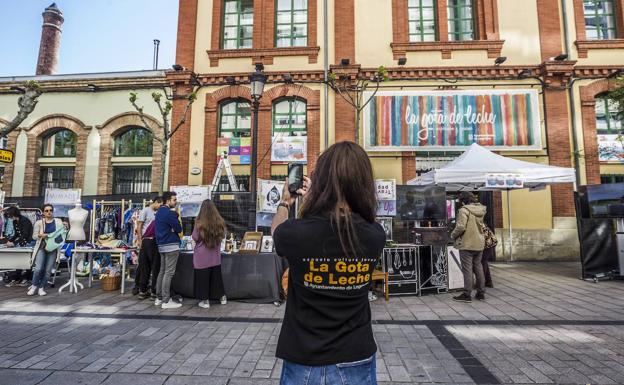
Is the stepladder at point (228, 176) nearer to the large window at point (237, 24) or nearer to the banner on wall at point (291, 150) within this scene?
the banner on wall at point (291, 150)

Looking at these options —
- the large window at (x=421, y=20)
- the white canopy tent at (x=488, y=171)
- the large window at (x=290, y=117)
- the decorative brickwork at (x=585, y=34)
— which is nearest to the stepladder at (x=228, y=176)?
the large window at (x=290, y=117)

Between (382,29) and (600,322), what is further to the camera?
(382,29)

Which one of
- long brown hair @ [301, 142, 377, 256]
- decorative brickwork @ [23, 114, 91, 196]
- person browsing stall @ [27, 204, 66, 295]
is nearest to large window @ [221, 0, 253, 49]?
decorative brickwork @ [23, 114, 91, 196]

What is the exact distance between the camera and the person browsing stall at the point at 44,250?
7.01m

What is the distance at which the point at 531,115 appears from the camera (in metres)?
12.1

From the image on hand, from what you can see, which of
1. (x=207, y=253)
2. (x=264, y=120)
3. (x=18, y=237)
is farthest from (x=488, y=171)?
(x=18, y=237)

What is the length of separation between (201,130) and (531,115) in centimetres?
1215

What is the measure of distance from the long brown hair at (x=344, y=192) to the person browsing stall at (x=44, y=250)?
7715 mm

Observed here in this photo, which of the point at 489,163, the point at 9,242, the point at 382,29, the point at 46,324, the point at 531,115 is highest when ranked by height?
the point at 382,29

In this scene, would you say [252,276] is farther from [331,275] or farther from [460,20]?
[460,20]

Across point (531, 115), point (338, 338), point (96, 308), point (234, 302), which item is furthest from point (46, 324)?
point (531, 115)

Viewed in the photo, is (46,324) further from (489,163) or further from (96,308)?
(489,163)

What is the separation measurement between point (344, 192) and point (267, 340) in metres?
3.59

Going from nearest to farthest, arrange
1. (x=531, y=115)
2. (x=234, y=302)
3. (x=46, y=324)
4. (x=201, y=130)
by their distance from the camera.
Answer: (x=46, y=324) → (x=234, y=302) → (x=531, y=115) → (x=201, y=130)
